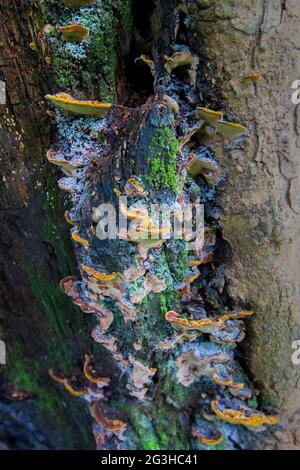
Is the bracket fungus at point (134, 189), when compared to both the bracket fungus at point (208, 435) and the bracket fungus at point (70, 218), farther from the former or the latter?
the bracket fungus at point (208, 435)

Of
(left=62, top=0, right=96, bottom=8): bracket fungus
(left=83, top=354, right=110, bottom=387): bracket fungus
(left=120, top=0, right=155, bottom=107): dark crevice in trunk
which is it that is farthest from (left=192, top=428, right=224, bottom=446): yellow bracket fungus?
(left=62, top=0, right=96, bottom=8): bracket fungus

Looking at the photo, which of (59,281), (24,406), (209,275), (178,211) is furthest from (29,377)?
(178,211)

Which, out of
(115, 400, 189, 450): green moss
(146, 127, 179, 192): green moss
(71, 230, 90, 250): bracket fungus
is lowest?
(115, 400, 189, 450): green moss

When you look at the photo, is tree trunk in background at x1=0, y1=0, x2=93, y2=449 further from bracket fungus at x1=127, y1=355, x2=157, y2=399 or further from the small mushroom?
the small mushroom

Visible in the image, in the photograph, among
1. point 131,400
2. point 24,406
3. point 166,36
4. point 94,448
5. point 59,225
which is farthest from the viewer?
point 24,406

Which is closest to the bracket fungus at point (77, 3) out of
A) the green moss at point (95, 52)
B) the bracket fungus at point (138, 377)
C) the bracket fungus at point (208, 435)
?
the green moss at point (95, 52)

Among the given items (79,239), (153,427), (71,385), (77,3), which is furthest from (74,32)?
(153,427)

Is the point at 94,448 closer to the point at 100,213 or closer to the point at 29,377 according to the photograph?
the point at 29,377
